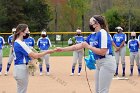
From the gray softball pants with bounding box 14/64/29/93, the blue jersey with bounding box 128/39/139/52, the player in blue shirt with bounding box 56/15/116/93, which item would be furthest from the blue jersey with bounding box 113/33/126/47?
the player in blue shirt with bounding box 56/15/116/93

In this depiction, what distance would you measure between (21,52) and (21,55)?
0.10m

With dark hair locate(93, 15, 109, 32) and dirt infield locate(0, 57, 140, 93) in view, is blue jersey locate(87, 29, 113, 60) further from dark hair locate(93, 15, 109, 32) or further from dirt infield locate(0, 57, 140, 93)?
dirt infield locate(0, 57, 140, 93)

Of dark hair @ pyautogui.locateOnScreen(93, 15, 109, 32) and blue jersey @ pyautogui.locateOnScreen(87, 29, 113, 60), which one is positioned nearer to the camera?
blue jersey @ pyautogui.locateOnScreen(87, 29, 113, 60)

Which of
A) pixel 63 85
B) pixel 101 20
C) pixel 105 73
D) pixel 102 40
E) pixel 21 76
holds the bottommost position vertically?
pixel 63 85

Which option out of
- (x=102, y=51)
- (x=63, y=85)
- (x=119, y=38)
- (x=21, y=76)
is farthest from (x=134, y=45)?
(x=102, y=51)

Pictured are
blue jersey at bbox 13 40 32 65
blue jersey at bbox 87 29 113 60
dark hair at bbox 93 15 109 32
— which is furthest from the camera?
blue jersey at bbox 13 40 32 65

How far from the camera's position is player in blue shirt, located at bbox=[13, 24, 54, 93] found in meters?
7.67

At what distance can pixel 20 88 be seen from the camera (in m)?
7.92

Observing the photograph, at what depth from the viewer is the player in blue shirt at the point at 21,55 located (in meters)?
7.67

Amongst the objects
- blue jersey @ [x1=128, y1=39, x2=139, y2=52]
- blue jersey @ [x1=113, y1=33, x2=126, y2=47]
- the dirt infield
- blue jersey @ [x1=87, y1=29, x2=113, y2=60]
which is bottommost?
the dirt infield

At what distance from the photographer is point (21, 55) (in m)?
7.80

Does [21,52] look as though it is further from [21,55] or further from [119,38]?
[119,38]

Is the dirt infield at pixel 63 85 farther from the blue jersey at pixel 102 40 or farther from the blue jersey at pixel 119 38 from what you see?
the blue jersey at pixel 102 40

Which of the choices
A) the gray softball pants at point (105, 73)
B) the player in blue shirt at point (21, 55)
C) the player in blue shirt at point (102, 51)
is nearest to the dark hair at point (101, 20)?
the player in blue shirt at point (102, 51)
